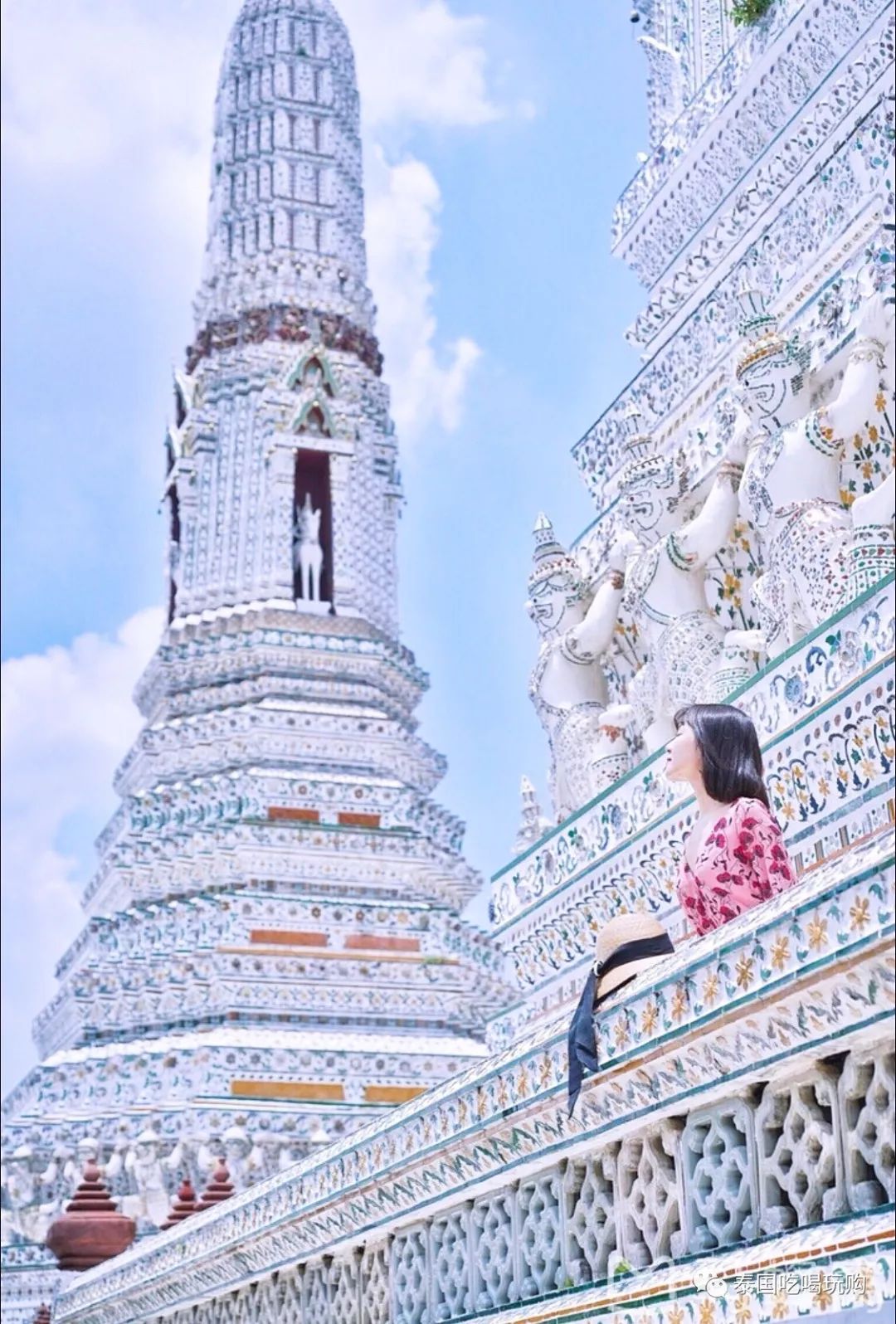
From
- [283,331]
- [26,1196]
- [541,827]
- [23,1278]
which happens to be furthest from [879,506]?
[283,331]

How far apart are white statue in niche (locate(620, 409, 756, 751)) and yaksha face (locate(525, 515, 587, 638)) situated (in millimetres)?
742

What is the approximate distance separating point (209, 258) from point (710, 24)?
13.5 meters

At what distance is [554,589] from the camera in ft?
28.9

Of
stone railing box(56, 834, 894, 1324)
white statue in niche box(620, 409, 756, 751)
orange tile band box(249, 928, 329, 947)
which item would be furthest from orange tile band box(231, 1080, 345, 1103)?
stone railing box(56, 834, 894, 1324)

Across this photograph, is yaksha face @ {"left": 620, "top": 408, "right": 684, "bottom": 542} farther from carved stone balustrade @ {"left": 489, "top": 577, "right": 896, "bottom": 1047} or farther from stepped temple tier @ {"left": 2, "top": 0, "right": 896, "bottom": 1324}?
carved stone balustrade @ {"left": 489, "top": 577, "right": 896, "bottom": 1047}

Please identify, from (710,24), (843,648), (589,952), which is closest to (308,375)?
(710,24)

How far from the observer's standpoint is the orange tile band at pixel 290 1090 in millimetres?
16469

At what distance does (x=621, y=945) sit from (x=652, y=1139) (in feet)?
1.48

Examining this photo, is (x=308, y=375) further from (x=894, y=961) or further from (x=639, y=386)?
(x=894, y=961)

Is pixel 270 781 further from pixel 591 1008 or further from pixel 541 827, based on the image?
pixel 591 1008

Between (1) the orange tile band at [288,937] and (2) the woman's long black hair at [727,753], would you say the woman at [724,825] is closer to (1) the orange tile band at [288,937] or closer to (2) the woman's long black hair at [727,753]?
(2) the woman's long black hair at [727,753]

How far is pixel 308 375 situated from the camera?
21.5 meters

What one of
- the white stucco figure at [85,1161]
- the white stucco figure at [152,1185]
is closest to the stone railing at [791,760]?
the white stucco figure at [152,1185]

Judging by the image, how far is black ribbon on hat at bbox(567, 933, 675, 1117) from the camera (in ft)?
13.3
